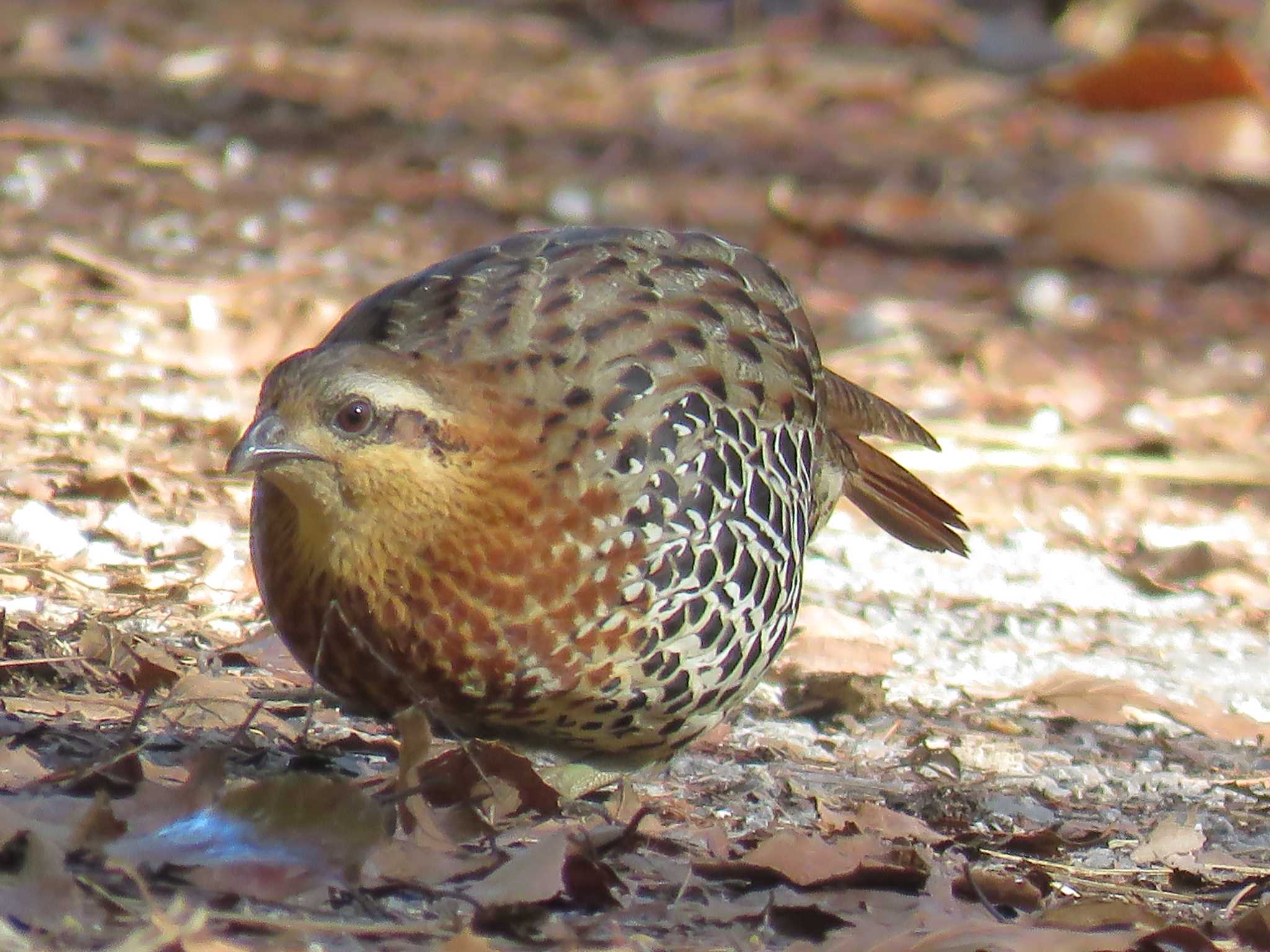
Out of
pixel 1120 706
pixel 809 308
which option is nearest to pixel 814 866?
pixel 1120 706

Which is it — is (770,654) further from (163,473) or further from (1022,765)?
(163,473)

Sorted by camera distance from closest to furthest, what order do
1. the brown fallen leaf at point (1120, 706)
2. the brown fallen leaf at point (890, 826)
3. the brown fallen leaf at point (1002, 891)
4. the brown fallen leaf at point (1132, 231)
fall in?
the brown fallen leaf at point (1002, 891) → the brown fallen leaf at point (890, 826) → the brown fallen leaf at point (1120, 706) → the brown fallen leaf at point (1132, 231)

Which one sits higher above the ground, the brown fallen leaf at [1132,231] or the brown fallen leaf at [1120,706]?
the brown fallen leaf at [1132,231]

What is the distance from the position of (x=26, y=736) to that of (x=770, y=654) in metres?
1.39

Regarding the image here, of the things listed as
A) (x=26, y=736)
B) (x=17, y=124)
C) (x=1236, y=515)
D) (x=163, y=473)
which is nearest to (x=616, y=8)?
(x=17, y=124)

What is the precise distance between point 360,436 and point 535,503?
35 centimetres

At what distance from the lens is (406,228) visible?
27.0 feet

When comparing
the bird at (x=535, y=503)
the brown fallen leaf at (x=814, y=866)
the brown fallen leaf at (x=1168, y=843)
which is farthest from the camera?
the brown fallen leaf at (x=1168, y=843)

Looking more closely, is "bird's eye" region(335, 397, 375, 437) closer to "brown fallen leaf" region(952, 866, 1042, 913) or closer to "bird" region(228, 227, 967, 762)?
"bird" region(228, 227, 967, 762)

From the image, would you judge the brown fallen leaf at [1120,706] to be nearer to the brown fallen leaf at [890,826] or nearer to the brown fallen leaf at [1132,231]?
the brown fallen leaf at [890,826]

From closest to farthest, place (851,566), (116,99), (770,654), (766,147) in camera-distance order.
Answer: (770,654) → (851,566) → (116,99) → (766,147)

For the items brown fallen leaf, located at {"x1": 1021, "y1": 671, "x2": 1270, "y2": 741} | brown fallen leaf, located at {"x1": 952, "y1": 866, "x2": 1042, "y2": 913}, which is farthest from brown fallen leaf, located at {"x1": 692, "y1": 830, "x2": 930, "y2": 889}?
brown fallen leaf, located at {"x1": 1021, "y1": 671, "x2": 1270, "y2": 741}

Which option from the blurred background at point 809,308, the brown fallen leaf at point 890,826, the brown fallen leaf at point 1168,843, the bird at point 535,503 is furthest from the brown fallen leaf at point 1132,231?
the brown fallen leaf at point 890,826

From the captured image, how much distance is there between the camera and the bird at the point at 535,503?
11.5 ft
